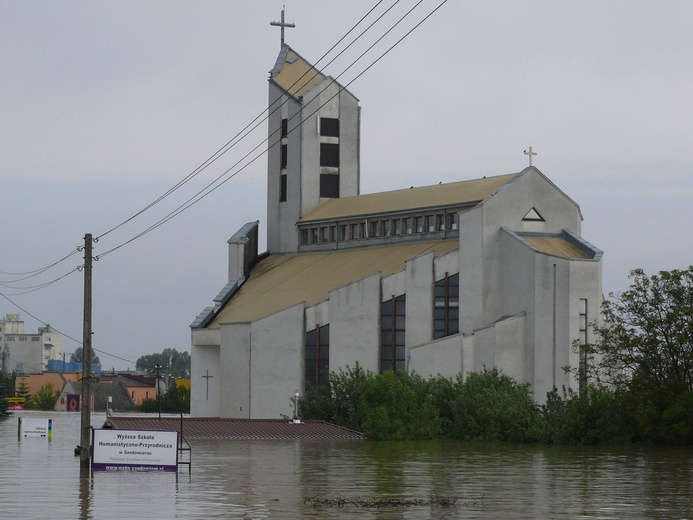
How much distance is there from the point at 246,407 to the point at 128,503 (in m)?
52.4

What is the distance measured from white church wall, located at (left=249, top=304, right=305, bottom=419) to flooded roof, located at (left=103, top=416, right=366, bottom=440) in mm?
10352

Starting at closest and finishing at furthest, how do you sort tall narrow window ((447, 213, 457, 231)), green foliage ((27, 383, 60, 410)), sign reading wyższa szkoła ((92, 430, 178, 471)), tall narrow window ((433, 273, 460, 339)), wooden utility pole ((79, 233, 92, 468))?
sign reading wyższa szkoła ((92, 430, 178, 471)) → wooden utility pole ((79, 233, 92, 468)) → tall narrow window ((433, 273, 460, 339)) → tall narrow window ((447, 213, 457, 231)) → green foliage ((27, 383, 60, 410))

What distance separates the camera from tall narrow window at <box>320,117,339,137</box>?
9362cm

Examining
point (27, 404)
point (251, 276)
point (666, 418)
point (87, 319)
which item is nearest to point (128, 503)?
point (87, 319)

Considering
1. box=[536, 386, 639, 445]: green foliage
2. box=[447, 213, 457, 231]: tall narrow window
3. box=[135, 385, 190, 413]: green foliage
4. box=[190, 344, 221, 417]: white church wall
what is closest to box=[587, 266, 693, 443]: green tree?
box=[536, 386, 639, 445]: green foliage

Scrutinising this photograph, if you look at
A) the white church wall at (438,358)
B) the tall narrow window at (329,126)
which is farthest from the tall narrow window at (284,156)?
the white church wall at (438,358)

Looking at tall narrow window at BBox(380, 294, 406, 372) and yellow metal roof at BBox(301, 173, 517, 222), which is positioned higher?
yellow metal roof at BBox(301, 173, 517, 222)

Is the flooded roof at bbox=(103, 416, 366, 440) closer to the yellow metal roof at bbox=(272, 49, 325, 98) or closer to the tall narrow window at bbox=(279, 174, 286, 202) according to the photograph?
the tall narrow window at bbox=(279, 174, 286, 202)

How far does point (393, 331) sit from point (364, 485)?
143 ft

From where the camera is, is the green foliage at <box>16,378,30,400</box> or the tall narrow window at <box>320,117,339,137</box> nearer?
the tall narrow window at <box>320,117,339,137</box>

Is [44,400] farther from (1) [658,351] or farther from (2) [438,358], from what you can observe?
(1) [658,351]

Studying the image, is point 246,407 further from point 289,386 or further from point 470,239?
point 470,239

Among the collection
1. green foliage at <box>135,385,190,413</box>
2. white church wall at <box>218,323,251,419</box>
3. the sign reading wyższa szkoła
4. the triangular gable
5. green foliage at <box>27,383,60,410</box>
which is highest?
the triangular gable

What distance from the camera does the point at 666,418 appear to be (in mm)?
52156
